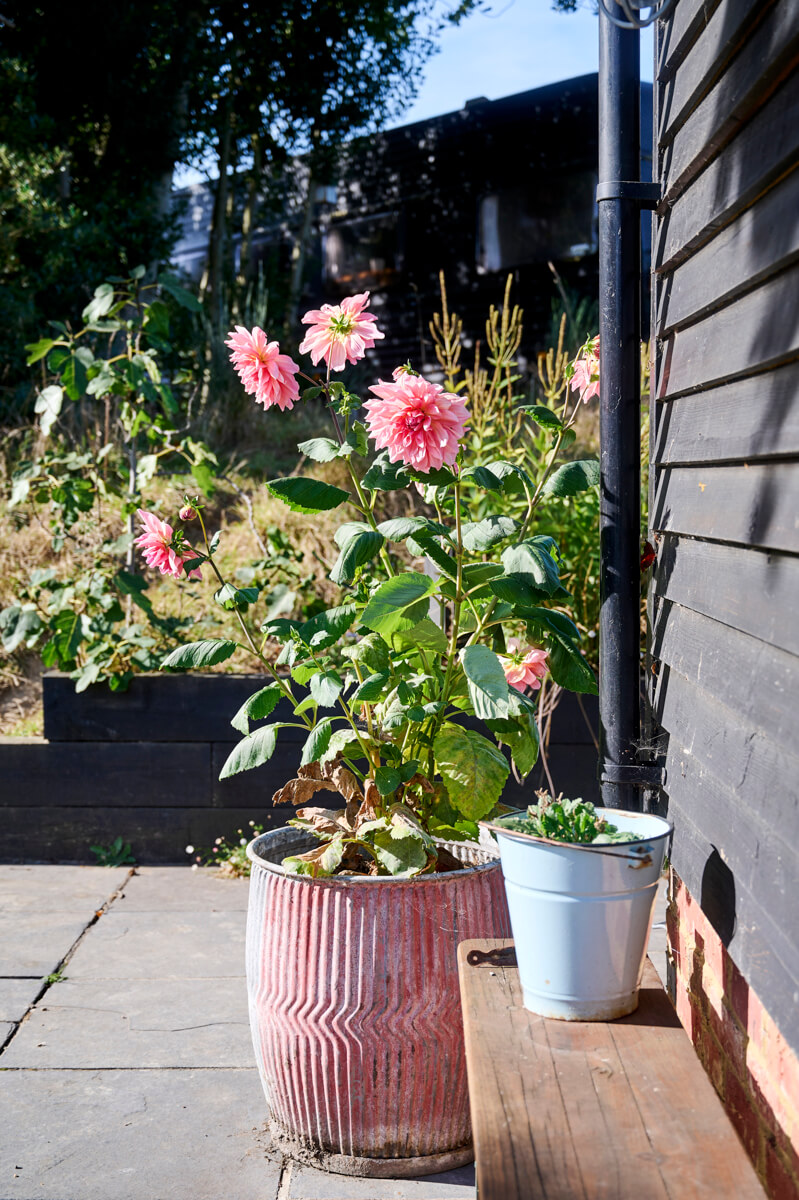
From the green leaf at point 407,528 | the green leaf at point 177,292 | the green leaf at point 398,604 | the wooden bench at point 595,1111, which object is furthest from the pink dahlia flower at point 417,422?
the green leaf at point 177,292

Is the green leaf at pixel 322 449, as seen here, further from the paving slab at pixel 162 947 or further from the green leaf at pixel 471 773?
the paving slab at pixel 162 947

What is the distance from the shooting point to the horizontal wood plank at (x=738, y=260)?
1269mm

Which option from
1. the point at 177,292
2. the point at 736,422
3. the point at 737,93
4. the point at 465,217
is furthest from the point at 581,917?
the point at 465,217

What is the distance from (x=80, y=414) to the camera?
22.1 feet

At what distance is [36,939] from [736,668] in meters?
2.50

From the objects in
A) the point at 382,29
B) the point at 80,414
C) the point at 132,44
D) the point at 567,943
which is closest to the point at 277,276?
the point at 382,29

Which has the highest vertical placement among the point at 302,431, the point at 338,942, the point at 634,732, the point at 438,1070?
the point at 302,431

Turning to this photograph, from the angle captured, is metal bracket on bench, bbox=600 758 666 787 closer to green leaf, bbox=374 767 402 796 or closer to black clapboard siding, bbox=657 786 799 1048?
black clapboard siding, bbox=657 786 799 1048

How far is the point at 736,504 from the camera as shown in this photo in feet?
4.84

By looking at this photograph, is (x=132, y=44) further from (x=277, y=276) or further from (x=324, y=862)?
(x=324, y=862)

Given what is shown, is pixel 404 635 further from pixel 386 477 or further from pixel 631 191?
pixel 631 191

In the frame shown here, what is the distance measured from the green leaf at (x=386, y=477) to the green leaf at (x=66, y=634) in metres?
2.26

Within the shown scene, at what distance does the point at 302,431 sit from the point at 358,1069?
5.22 m

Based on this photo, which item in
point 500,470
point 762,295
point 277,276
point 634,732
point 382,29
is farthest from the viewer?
point 277,276
